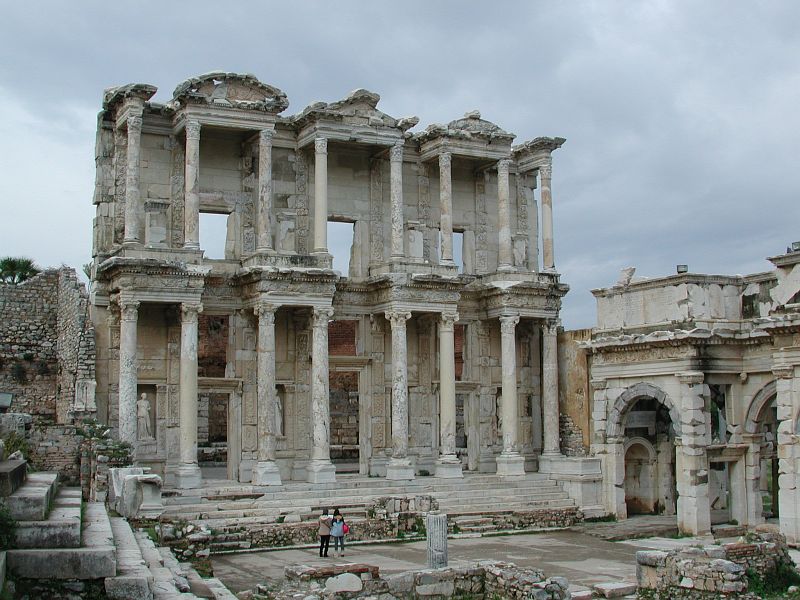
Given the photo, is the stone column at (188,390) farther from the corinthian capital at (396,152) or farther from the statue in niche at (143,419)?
the corinthian capital at (396,152)

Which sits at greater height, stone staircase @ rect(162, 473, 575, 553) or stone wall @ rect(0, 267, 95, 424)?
stone wall @ rect(0, 267, 95, 424)

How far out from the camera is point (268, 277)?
26.2m

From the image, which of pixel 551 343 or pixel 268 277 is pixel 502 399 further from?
pixel 268 277

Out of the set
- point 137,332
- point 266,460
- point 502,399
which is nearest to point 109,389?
point 137,332

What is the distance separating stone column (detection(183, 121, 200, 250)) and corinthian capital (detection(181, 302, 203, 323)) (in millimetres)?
1448

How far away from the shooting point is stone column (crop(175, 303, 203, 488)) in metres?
25.4

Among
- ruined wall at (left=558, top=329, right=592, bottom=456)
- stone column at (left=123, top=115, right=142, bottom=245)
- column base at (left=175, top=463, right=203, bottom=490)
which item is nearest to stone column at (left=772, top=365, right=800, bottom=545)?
ruined wall at (left=558, top=329, right=592, bottom=456)

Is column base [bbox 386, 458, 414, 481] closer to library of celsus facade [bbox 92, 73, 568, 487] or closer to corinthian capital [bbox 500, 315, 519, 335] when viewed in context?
library of celsus facade [bbox 92, 73, 568, 487]

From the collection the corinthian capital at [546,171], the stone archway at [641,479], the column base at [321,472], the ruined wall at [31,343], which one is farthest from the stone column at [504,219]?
the ruined wall at [31,343]

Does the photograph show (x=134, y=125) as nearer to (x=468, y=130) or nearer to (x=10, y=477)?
(x=468, y=130)

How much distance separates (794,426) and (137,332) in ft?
51.9

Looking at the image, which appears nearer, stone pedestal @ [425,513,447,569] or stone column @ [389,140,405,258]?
stone pedestal @ [425,513,447,569]

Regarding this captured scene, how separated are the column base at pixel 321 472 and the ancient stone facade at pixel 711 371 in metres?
7.61

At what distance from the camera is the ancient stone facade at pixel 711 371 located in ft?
81.0
